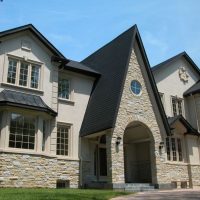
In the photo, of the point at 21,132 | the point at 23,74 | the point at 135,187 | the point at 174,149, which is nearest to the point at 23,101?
the point at 21,132

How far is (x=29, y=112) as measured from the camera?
669 inches

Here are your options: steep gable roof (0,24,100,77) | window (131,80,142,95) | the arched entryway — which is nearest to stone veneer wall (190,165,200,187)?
the arched entryway

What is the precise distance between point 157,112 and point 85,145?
5266mm

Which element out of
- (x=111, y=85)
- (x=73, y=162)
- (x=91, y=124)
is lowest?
(x=73, y=162)

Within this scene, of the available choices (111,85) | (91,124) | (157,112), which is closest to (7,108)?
(91,124)

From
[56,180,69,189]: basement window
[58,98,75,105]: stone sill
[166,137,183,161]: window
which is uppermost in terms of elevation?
[58,98,75,105]: stone sill

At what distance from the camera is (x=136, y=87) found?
20094 mm

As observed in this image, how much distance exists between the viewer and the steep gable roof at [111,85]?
18.3 meters

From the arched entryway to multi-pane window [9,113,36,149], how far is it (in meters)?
7.48

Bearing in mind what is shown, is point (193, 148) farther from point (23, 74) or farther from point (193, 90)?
point (23, 74)

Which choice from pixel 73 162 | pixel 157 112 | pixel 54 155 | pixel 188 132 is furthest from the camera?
pixel 188 132

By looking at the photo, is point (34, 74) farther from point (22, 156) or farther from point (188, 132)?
point (188, 132)

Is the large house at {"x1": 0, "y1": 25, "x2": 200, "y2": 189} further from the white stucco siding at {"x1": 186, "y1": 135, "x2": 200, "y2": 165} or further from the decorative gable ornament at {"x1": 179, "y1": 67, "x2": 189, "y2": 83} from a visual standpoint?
the decorative gable ornament at {"x1": 179, "y1": 67, "x2": 189, "y2": 83}

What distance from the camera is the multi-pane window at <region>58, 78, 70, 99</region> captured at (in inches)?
800
